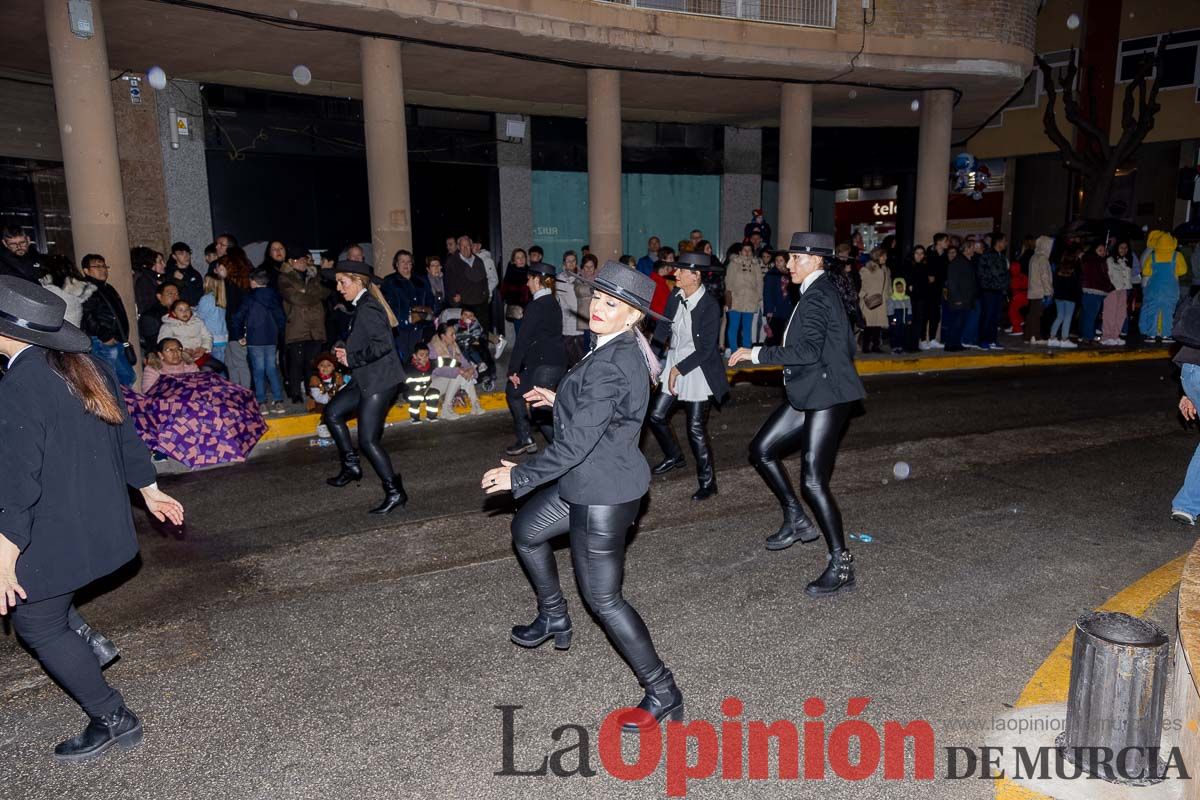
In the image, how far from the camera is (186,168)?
1559 centimetres

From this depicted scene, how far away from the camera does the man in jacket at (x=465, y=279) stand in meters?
13.9

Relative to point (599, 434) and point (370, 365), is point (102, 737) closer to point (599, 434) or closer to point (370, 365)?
point (599, 434)

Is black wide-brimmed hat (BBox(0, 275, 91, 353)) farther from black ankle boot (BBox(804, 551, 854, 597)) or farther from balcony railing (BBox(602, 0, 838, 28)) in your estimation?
balcony railing (BBox(602, 0, 838, 28))

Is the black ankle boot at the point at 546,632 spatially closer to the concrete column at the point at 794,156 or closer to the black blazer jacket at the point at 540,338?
the black blazer jacket at the point at 540,338

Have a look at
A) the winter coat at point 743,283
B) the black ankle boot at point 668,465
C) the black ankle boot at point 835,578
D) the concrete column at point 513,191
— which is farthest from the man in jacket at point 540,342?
the concrete column at point 513,191

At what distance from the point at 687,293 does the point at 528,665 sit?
3832 mm

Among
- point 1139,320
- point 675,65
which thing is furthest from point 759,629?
point 1139,320

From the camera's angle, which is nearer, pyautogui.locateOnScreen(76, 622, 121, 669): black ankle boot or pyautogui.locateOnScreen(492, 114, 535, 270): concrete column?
pyautogui.locateOnScreen(76, 622, 121, 669): black ankle boot

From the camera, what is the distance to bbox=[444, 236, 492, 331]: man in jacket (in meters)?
13.9

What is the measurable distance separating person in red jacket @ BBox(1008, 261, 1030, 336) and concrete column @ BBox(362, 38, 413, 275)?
12691 mm

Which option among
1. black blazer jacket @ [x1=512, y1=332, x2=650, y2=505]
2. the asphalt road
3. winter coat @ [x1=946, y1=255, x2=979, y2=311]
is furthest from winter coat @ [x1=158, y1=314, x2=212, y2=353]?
winter coat @ [x1=946, y1=255, x2=979, y2=311]

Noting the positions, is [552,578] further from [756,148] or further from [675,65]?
[756,148]

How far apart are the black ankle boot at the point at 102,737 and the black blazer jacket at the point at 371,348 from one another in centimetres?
350

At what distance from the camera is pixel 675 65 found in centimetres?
1599
